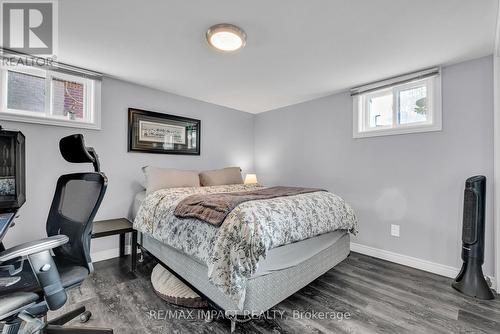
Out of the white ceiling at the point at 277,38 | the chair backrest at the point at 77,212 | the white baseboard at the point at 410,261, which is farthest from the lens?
the white baseboard at the point at 410,261

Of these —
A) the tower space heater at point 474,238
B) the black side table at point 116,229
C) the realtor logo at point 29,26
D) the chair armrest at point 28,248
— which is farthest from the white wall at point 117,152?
the tower space heater at point 474,238

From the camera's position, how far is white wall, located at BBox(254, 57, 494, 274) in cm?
238

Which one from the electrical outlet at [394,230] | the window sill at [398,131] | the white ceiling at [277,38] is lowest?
the electrical outlet at [394,230]

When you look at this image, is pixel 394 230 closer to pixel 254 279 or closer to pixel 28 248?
pixel 254 279

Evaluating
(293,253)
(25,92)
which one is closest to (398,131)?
(293,253)

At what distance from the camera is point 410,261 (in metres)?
2.76

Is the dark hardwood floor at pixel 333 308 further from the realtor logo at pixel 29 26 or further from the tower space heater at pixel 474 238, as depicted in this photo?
the realtor logo at pixel 29 26

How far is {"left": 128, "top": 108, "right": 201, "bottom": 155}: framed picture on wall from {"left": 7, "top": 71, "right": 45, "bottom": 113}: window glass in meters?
0.89

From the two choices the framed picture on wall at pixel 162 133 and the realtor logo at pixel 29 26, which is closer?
the realtor logo at pixel 29 26

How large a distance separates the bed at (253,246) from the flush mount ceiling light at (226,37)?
54.0 inches

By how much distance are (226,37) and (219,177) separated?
199 centimetres

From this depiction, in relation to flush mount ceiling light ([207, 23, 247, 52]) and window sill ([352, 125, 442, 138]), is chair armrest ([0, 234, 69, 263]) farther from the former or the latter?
window sill ([352, 125, 442, 138])

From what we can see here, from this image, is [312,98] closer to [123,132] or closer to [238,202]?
[238,202]

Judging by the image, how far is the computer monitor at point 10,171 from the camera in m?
2.00
